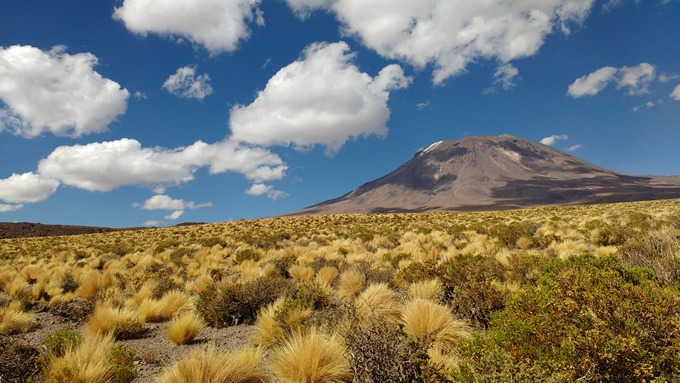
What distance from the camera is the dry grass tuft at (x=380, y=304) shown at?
4.85 m

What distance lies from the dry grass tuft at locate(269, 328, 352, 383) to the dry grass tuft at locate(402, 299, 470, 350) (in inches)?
47.0

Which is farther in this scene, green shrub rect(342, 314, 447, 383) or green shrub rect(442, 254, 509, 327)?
green shrub rect(442, 254, 509, 327)

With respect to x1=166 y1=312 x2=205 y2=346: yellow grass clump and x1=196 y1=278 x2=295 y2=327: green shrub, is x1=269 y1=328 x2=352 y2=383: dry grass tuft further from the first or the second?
x1=196 y1=278 x2=295 y2=327: green shrub

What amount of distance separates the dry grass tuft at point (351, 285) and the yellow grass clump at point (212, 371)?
3.63 meters

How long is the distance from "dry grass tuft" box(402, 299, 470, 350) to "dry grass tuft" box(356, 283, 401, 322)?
32 centimetres

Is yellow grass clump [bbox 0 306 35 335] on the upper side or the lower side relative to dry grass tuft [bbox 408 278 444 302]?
upper

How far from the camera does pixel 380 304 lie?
5.27 metres

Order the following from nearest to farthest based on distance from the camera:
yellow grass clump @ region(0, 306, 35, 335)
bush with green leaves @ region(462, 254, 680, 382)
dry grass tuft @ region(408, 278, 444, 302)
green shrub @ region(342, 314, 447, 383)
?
1. bush with green leaves @ region(462, 254, 680, 382)
2. green shrub @ region(342, 314, 447, 383)
3. yellow grass clump @ region(0, 306, 35, 335)
4. dry grass tuft @ region(408, 278, 444, 302)

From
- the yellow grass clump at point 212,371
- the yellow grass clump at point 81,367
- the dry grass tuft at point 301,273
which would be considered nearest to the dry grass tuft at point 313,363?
the yellow grass clump at point 212,371

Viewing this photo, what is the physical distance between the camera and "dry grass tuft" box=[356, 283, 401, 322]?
4.85 m

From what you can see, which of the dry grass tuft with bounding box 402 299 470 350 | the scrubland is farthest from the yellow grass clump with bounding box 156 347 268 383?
the dry grass tuft with bounding box 402 299 470 350

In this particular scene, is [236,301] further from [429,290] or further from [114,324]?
[429,290]

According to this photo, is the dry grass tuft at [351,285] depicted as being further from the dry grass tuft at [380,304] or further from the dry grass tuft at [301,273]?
the dry grass tuft at [301,273]

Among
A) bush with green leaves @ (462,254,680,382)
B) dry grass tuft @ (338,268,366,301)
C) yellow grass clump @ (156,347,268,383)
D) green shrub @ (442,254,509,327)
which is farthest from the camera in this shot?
dry grass tuft @ (338,268,366,301)
